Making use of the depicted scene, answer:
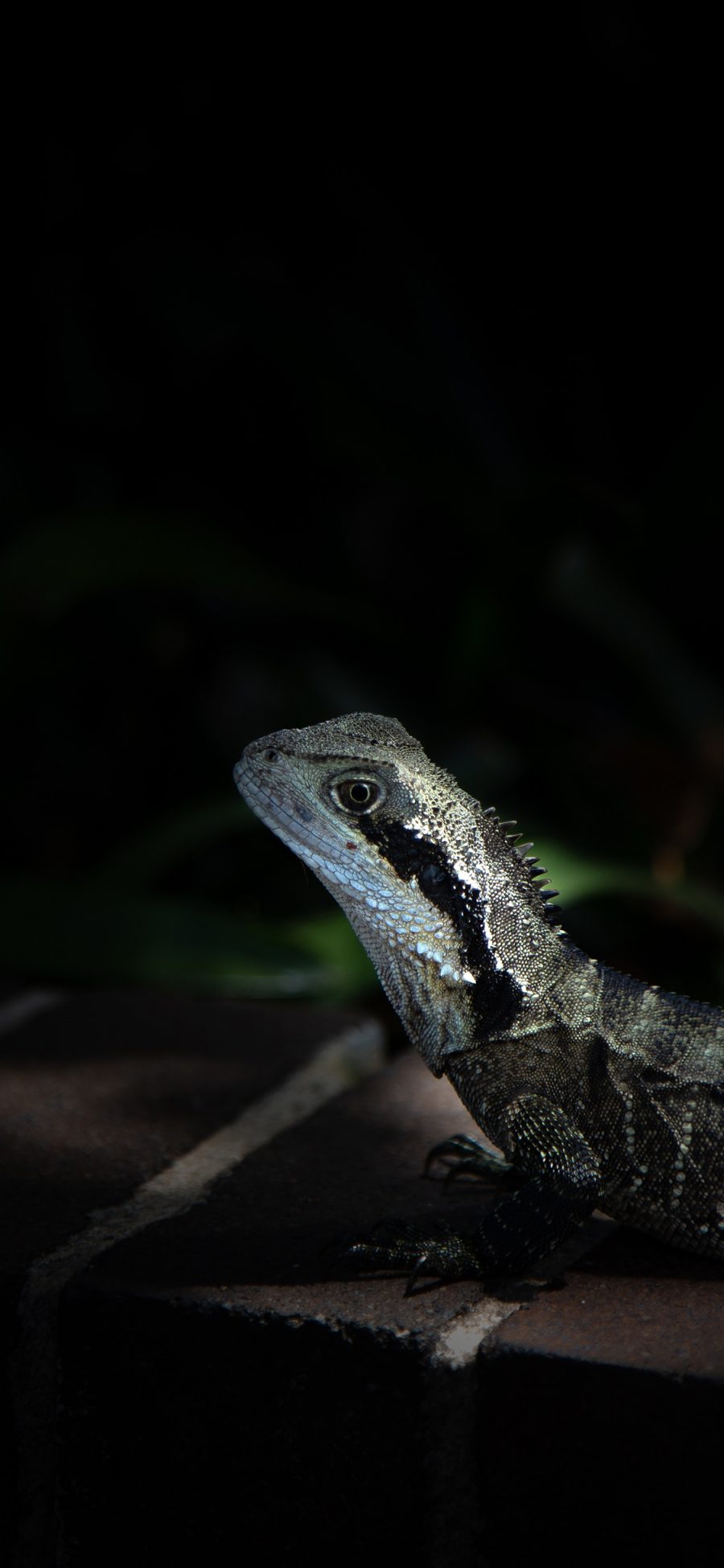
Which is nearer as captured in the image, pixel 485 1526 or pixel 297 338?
pixel 485 1526

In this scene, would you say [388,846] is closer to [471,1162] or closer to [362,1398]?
[471,1162]

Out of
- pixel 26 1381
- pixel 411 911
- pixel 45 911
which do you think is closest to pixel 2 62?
pixel 45 911

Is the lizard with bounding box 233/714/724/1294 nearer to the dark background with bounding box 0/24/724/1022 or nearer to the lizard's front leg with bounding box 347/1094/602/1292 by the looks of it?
the lizard's front leg with bounding box 347/1094/602/1292

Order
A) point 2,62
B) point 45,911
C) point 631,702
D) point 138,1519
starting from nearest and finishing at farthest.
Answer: point 138,1519 → point 45,911 → point 631,702 → point 2,62

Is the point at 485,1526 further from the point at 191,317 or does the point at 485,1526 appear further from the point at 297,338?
the point at 191,317

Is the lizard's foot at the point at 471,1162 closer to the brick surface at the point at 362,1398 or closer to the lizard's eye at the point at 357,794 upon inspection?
the brick surface at the point at 362,1398
